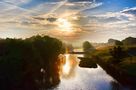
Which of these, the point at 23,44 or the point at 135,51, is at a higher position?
the point at 23,44

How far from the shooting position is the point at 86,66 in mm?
162500

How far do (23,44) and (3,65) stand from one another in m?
19.6

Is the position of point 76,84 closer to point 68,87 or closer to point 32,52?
point 68,87

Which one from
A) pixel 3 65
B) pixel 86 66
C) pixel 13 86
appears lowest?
pixel 86 66

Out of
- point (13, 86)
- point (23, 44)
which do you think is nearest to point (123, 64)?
point (23, 44)

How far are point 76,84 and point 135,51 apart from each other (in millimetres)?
114230

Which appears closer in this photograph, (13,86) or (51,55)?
(13,86)

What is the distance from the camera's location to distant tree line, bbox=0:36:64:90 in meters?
75.9

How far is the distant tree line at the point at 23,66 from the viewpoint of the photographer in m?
75.9

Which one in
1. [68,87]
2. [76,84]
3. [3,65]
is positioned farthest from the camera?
[76,84]

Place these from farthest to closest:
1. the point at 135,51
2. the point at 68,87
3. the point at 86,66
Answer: the point at 135,51 → the point at 86,66 → the point at 68,87

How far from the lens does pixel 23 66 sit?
8488cm

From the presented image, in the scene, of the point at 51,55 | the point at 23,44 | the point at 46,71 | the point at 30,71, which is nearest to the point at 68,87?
the point at 30,71

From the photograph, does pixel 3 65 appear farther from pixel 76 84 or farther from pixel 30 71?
pixel 76 84
